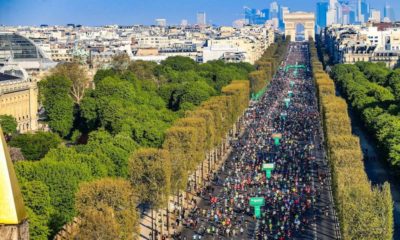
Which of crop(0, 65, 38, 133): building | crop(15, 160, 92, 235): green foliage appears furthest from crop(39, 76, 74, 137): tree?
crop(15, 160, 92, 235): green foliage

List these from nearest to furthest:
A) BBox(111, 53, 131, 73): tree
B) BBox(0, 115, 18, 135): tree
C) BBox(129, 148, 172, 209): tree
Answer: BBox(129, 148, 172, 209): tree, BBox(0, 115, 18, 135): tree, BBox(111, 53, 131, 73): tree

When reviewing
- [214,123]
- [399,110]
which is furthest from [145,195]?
[399,110]

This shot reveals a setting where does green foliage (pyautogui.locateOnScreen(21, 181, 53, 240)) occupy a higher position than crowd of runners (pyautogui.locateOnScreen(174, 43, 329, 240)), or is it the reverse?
green foliage (pyautogui.locateOnScreen(21, 181, 53, 240))

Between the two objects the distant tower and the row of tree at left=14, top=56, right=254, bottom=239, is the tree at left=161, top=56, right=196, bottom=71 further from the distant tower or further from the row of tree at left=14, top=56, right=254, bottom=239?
the distant tower

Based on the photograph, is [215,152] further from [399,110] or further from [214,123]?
[399,110]

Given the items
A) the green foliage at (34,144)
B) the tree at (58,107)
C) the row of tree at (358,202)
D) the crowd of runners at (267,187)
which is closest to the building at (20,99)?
the tree at (58,107)

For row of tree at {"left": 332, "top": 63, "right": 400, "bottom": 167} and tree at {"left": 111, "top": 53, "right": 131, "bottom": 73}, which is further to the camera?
tree at {"left": 111, "top": 53, "right": 131, "bottom": 73}

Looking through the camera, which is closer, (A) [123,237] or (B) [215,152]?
(A) [123,237]
